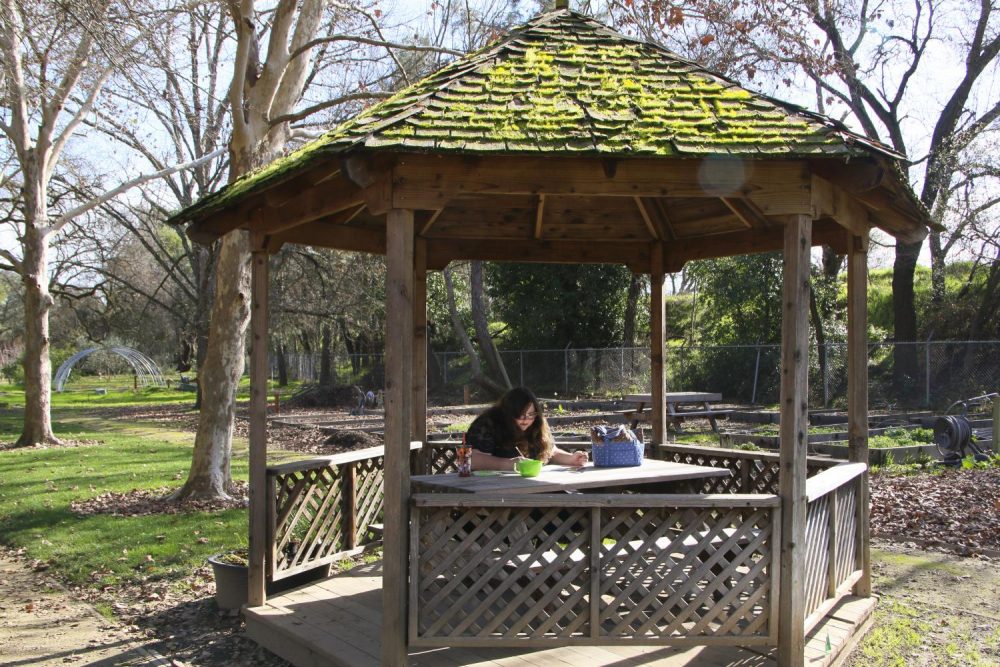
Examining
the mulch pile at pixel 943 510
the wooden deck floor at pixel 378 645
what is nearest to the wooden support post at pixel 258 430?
the wooden deck floor at pixel 378 645

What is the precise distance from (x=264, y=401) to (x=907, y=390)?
2291 centimetres

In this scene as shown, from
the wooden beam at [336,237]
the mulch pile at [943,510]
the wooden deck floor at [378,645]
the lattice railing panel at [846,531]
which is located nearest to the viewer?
the wooden deck floor at [378,645]

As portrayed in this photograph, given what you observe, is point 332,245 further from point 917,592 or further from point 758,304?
point 758,304

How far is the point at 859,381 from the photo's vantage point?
6684 mm

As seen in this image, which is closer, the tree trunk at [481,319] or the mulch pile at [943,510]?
the mulch pile at [943,510]

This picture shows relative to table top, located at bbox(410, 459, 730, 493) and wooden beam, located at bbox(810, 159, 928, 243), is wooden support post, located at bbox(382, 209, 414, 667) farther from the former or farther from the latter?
wooden beam, located at bbox(810, 159, 928, 243)

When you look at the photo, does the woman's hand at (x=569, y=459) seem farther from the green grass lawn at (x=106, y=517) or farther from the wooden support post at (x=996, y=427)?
the wooden support post at (x=996, y=427)

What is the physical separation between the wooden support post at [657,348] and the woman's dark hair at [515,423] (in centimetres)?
204

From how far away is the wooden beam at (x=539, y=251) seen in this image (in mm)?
8328

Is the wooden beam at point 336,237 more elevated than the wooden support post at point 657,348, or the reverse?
the wooden beam at point 336,237

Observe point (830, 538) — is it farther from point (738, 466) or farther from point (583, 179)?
point (583, 179)

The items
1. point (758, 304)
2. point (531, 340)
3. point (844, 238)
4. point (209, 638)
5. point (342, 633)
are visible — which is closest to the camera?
point (342, 633)

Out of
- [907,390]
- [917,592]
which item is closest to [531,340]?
[907,390]

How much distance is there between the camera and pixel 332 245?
24.5 feet
